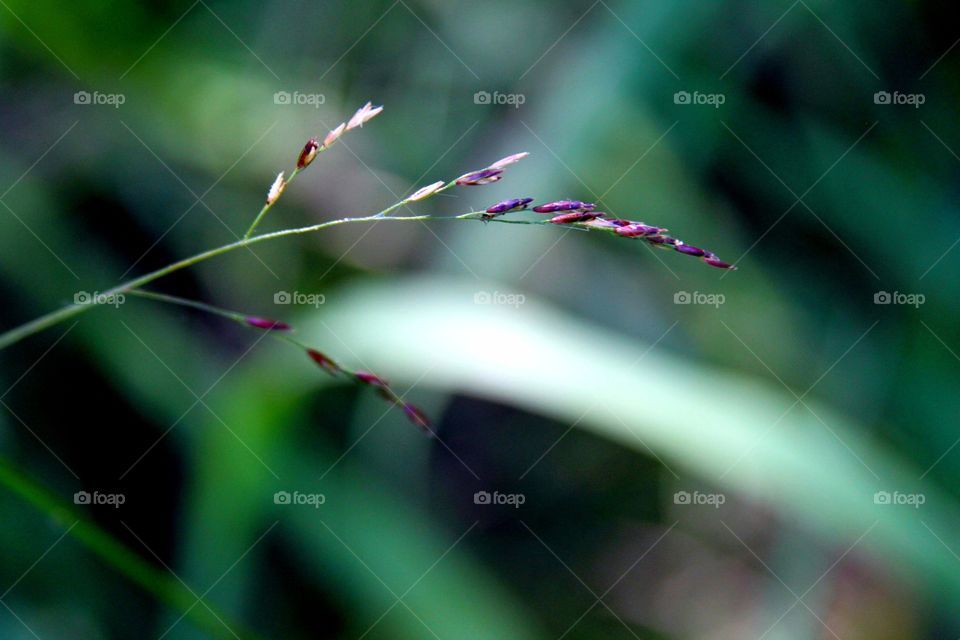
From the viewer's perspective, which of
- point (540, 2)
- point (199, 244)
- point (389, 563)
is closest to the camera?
point (389, 563)

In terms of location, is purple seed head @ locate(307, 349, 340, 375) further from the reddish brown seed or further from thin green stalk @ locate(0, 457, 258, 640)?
thin green stalk @ locate(0, 457, 258, 640)

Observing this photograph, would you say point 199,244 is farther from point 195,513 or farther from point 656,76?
point 656,76

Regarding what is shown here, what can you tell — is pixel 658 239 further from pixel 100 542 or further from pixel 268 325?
pixel 100 542

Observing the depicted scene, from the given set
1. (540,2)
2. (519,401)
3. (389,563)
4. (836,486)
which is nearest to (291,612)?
(389,563)

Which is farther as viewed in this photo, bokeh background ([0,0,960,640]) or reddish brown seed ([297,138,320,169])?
bokeh background ([0,0,960,640])

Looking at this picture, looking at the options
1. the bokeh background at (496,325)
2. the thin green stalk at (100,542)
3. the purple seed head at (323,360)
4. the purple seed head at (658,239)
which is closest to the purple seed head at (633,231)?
the purple seed head at (658,239)

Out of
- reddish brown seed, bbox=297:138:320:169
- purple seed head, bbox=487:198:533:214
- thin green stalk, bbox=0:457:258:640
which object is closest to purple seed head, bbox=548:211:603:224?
purple seed head, bbox=487:198:533:214

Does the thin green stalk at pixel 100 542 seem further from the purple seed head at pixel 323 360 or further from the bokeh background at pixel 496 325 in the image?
the bokeh background at pixel 496 325
